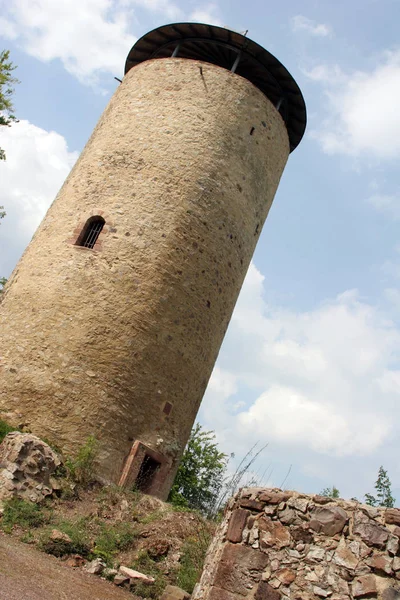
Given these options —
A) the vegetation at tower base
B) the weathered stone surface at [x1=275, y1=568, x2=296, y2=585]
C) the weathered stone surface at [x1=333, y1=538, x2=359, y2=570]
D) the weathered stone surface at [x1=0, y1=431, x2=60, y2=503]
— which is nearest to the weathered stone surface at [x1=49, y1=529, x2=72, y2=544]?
the vegetation at tower base

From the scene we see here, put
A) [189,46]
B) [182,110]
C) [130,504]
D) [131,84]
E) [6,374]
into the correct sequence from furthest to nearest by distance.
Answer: [189,46] < [131,84] < [182,110] < [6,374] < [130,504]

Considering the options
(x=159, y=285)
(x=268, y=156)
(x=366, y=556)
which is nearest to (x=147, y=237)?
(x=159, y=285)

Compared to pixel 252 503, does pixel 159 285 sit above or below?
above

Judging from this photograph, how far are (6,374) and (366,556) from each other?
20.4 ft

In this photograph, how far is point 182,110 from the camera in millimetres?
10258

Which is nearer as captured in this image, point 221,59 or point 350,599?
point 350,599

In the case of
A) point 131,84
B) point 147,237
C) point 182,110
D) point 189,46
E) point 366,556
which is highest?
point 189,46

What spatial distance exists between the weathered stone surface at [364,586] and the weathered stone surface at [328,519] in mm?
315

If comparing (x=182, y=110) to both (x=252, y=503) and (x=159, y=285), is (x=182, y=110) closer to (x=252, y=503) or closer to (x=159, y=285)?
(x=159, y=285)

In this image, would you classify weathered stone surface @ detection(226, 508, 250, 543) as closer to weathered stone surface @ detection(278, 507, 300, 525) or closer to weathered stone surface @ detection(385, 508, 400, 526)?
weathered stone surface @ detection(278, 507, 300, 525)

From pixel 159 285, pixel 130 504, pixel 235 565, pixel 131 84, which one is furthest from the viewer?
pixel 131 84

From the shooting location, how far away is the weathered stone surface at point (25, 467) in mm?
6285

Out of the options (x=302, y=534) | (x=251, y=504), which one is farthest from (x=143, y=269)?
(x=302, y=534)

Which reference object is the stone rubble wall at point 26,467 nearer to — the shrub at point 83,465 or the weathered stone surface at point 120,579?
the shrub at point 83,465
